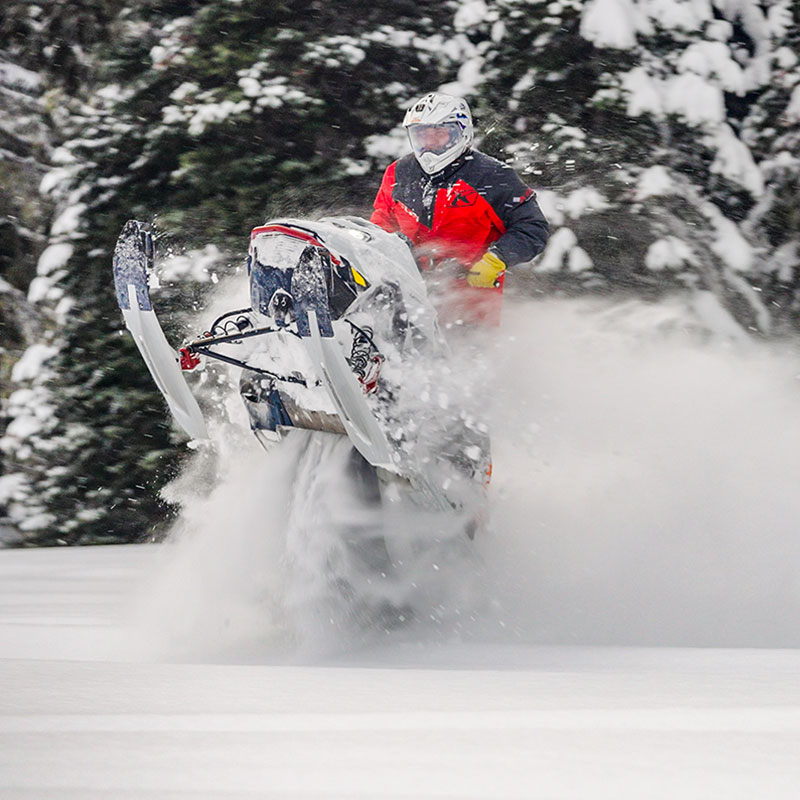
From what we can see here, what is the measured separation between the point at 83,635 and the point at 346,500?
1.13 meters

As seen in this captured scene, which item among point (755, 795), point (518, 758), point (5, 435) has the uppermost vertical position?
point (755, 795)

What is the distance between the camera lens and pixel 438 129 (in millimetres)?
3955

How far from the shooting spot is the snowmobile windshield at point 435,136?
3.95 metres

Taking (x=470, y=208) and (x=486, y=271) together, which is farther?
(x=470, y=208)

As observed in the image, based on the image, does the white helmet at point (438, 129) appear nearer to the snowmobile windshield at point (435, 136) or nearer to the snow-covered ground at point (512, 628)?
the snowmobile windshield at point (435, 136)

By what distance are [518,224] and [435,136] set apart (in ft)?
1.48

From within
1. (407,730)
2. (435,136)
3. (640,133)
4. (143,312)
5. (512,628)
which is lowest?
(512,628)

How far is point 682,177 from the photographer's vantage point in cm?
754

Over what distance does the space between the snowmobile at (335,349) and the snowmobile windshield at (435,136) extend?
0.65m

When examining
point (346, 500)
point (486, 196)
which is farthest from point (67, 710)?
point (486, 196)

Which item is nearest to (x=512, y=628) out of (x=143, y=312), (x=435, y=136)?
(x=143, y=312)

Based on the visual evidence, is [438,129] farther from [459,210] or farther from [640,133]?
[640,133]

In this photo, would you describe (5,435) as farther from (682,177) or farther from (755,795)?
(755,795)

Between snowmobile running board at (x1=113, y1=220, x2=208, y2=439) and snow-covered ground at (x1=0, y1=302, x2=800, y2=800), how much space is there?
18.9 inches
